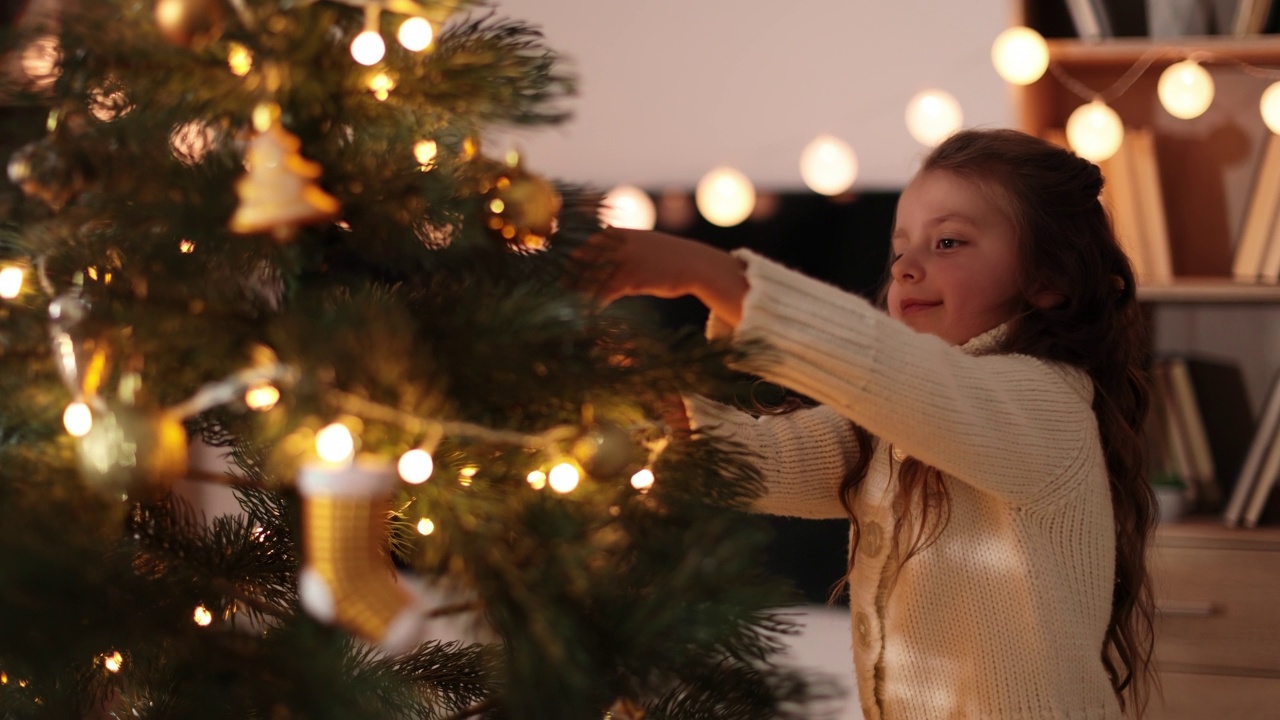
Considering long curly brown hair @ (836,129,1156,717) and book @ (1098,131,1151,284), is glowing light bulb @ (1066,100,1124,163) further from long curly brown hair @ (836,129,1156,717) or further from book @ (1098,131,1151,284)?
long curly brown hair @ (836,129,1156,717)

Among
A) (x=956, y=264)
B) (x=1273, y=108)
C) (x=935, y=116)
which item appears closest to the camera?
(x=956, y=264)

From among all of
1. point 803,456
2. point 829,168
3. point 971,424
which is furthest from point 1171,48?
point 971,424

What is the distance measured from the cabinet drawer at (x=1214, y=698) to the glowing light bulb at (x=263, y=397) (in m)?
1.70

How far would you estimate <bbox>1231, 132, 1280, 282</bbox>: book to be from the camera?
74.4 inches

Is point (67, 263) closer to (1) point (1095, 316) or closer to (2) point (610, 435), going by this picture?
(2) point (610, 435)

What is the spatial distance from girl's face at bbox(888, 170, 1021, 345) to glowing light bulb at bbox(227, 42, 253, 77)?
730mm

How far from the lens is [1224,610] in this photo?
1805mm

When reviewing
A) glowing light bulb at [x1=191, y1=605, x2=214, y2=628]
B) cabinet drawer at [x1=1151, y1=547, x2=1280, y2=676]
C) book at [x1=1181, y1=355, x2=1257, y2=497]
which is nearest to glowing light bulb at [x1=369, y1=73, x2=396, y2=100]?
glowing light bulb at [x1=191, y1=605, x2=214, y2=628]

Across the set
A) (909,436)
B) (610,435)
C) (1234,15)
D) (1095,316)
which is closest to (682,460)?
(610,435)

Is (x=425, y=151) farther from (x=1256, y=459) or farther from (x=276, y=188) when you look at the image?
(x=1256, y=459)

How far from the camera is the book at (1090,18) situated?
192cm

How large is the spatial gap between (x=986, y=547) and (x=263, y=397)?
0.68 m

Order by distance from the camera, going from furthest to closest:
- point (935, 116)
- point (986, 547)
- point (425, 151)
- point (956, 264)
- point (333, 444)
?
point (935, 116) < point (956, 264) < point (986, 547) < point (425, 151) < point (333, 444)

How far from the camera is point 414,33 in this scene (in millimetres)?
529
